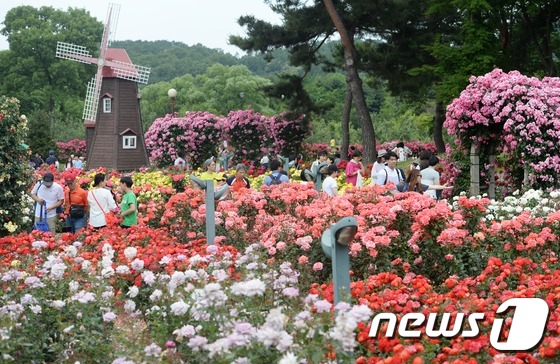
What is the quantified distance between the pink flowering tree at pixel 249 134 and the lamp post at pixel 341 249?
28.2 meters

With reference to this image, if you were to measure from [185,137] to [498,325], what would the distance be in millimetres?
28752

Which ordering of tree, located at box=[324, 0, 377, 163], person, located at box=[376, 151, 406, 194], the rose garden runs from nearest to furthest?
the rose garden < person, located at box=[376, 151, 406, 194] < tree, located at box=[324, 0, 377, 163]

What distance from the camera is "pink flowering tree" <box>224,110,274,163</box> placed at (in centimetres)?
3338

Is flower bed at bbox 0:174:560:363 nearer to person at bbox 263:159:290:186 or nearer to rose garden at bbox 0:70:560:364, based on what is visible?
rose garden at bbox 0:70:560:364

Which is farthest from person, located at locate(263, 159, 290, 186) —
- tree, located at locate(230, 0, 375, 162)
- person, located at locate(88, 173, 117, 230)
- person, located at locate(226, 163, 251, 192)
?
tree, located at locate(230, 0, 375, 162)

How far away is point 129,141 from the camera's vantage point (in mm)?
41500

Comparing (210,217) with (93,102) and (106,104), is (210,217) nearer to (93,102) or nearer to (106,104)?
(106,104)

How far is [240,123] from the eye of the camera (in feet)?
109

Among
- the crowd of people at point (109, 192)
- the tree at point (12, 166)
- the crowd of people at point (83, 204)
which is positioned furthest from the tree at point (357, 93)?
the crowd of people at point (83, 204)

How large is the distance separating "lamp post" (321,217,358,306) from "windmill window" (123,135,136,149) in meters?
37.2

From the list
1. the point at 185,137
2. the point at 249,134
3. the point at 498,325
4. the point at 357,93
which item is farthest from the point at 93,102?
the point at 498,325

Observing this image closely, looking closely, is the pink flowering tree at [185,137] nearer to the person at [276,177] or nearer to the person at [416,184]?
the person at [276,177]

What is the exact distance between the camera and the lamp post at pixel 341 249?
4.93 meters

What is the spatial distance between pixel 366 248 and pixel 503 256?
145 centimetres
